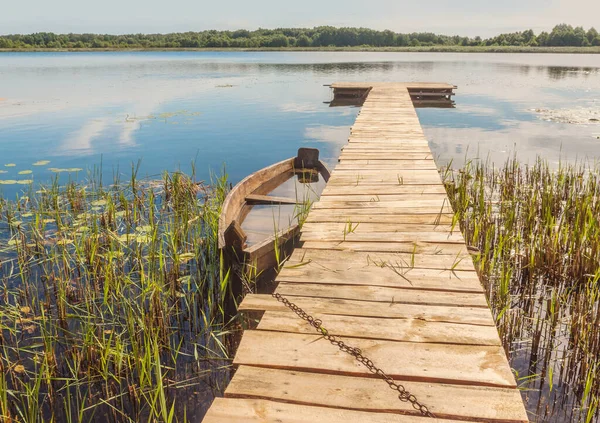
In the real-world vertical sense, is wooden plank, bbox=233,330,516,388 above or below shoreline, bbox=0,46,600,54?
below

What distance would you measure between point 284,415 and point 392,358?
28.2 inches

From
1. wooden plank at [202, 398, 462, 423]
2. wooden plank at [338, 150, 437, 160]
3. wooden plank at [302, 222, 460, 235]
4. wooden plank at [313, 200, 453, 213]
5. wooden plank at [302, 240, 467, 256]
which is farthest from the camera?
wooden plank at [338, 150, 437, 160]

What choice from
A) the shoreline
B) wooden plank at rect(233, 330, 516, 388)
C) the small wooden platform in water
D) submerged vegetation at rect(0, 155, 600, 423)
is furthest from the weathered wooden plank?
the shoreline

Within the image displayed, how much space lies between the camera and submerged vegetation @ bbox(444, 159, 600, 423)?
3.46 meters

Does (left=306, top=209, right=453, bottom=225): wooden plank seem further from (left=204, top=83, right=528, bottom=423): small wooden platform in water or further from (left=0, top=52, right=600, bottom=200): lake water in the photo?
(left=0, top=52, right=600, bottom=200): lake water

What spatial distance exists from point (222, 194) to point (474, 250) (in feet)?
12.8

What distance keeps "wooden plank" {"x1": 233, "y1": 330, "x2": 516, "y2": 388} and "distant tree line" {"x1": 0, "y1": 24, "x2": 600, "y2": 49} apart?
87.2 metres


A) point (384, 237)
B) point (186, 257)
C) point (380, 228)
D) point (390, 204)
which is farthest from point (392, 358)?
point (186, 257)

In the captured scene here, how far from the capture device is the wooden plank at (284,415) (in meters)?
2.17

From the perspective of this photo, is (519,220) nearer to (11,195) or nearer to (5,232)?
(5,232)

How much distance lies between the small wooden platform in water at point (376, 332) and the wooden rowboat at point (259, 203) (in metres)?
0.53

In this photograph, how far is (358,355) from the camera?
8.61ft

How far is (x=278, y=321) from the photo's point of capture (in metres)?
3.02

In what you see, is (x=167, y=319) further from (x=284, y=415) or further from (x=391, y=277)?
(x=284, y=415)
